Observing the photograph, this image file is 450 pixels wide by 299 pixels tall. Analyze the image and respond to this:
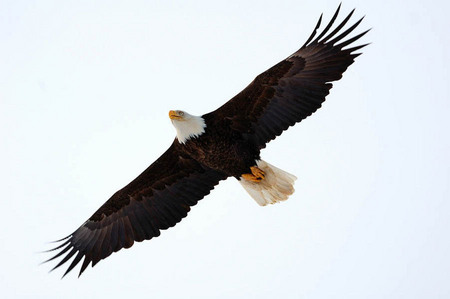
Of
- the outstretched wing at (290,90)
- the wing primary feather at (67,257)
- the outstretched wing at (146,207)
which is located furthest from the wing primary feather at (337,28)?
the wing primary feather at (67,257)

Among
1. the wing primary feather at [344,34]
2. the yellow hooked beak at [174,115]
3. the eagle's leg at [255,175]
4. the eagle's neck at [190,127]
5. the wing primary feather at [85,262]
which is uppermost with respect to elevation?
the yellow hooked beak at [174,115]

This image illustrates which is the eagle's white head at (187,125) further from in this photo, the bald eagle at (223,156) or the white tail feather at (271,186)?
the white tail feather at (271,186)

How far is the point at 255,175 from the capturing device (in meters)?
12.2

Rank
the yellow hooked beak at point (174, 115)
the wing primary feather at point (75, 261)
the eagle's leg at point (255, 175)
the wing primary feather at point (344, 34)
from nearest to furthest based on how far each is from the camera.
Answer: the wing primary feather at point (344, 34)
the yellow hooked beak at point (174, 115)
the eagle's leg at point (255, 175)
the wing primary feather at point (75, 261)

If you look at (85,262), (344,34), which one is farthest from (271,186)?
(85,262)

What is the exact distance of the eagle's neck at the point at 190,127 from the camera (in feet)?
38.6

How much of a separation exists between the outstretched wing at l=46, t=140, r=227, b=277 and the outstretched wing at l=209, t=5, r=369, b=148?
43.8 inches

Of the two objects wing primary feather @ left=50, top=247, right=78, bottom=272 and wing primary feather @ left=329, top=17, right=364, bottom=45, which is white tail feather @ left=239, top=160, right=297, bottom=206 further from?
wing primary feather @ left=50, top=247, right=78, bottom=272

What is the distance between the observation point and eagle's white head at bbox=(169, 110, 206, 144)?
1177 centimetres

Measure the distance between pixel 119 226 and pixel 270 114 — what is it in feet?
9.44

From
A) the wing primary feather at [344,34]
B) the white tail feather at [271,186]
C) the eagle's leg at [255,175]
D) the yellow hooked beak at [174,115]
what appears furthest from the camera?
the white tail feather at [271,186]

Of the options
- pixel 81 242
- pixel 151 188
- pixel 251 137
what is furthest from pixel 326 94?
pixel 81 242

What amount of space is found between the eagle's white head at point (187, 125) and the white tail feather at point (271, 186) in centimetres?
121

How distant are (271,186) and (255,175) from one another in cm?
44
